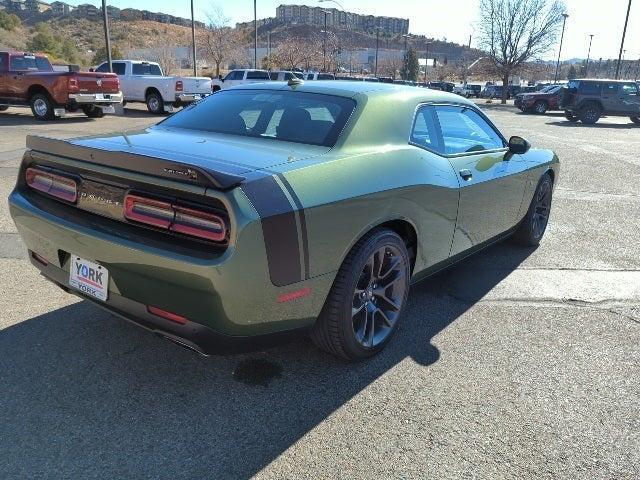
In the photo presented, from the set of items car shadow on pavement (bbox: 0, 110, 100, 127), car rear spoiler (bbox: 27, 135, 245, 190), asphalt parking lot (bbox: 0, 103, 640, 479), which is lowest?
asphalt parking lot (bbox: 0, 103, 640, 479)

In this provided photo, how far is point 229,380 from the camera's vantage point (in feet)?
9.34

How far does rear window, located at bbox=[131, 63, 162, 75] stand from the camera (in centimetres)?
1984

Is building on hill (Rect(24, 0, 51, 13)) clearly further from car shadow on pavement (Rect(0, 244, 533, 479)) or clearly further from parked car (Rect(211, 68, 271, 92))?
car shadow on pavement (Rect(0, 244, 533, 479))

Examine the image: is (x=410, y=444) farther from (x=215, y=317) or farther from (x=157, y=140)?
(x=157, y=140)

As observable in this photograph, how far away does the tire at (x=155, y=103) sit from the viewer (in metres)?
19.1

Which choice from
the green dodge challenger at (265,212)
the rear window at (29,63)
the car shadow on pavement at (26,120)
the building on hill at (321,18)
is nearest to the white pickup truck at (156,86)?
the car shadow on pavement at (26,120)

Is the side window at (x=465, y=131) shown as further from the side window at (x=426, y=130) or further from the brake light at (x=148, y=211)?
the brake light at (x=148, y=211)

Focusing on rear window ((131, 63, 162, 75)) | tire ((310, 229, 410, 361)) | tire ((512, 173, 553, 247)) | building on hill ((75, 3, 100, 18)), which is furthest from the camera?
building on hill ((75, 3, 100, 18))

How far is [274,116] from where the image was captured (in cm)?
338

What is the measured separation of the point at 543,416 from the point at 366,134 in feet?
5.71

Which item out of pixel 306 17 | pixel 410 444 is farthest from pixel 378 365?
pixel 306 17

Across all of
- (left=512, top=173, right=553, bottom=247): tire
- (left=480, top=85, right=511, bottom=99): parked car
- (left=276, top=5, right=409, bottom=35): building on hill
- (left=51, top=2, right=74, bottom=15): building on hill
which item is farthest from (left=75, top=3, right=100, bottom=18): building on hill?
(left=512, top=173, right=553, bottom=247): tire

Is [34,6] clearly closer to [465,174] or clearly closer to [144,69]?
[144,69]

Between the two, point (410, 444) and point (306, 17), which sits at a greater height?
point (306, 17)
